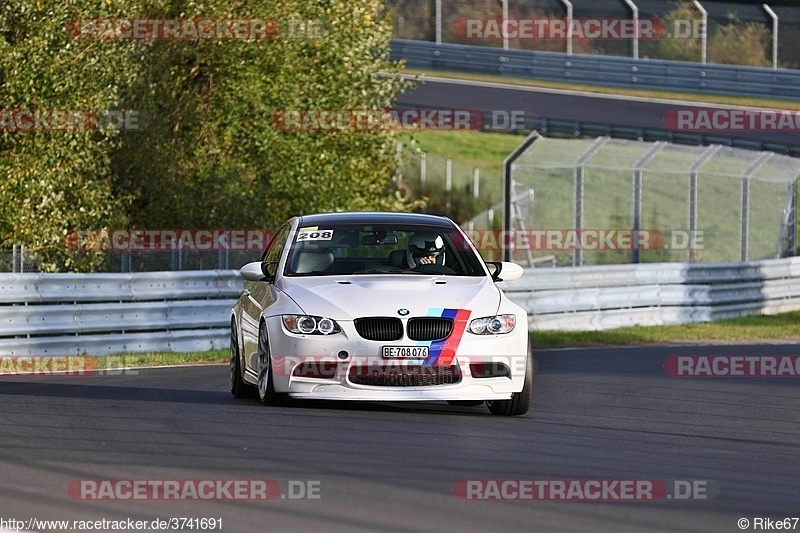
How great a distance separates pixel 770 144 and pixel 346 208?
14.6 metres

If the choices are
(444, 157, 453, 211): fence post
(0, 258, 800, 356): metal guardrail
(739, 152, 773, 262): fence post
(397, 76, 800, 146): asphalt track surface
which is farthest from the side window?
(444, 157, 453, 211): fence post

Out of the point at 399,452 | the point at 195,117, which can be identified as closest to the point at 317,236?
the point at 399,452

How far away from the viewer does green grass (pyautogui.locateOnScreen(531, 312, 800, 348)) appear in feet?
71.1

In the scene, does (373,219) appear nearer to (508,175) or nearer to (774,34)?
(508,175)

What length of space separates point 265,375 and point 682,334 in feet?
41.3

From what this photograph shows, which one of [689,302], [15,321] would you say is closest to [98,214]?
[15,321]

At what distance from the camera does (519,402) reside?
11.2 m

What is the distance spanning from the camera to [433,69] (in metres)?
44.4

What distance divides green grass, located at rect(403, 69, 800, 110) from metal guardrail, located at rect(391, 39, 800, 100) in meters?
0.33

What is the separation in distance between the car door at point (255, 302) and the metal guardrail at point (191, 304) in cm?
496

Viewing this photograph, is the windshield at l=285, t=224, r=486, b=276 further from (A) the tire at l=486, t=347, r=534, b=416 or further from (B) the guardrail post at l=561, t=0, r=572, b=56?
(B) the guardrail post at l=561, t=0, r=572, b=56

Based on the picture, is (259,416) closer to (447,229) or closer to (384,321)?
(384,321)

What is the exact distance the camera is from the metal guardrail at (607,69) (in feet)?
124

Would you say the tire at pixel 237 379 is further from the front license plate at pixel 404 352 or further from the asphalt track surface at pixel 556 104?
the asphalt track surface at pixel 556 104
